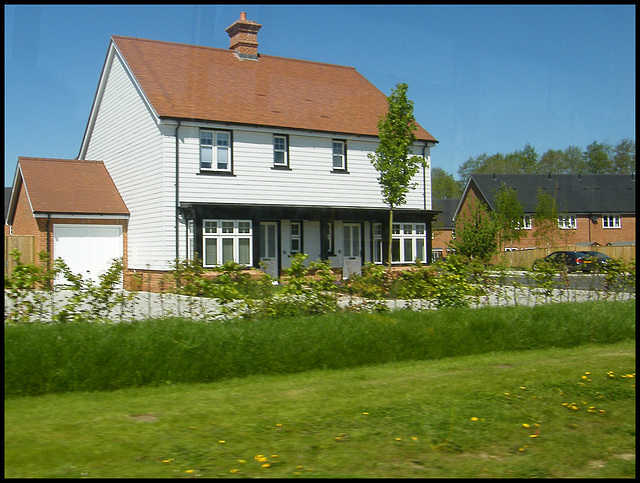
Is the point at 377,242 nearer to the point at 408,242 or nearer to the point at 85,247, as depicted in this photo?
the point at 408,242

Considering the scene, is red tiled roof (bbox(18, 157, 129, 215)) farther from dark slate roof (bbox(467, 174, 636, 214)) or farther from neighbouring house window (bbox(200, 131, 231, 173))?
dark slate roof (bbox(467, 174, 636, 214))

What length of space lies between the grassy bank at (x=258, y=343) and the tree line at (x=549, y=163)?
25.3ft

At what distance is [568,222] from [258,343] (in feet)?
128

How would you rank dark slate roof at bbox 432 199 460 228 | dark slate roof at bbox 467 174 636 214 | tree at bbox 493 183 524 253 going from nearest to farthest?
tree at bbox 493 183 524 253, dark slate roof at bbox 467 174 636 214, dark slate roof at bbox 432 199 460 228

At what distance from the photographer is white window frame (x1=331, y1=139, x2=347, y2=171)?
1104 inches

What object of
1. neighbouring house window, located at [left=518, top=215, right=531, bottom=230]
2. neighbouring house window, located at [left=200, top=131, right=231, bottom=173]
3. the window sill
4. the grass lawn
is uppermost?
neighbouring house window, located at [left=200, top=131, right=231, bottom=173]

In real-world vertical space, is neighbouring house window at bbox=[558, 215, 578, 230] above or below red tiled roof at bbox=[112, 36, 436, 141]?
below

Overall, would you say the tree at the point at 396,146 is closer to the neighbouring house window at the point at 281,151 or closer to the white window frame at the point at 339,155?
the white window frame at the point at 339,155

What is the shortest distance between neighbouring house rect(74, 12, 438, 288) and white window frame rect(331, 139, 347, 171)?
0.15 feet

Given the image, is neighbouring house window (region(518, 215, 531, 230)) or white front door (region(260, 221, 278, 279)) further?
neighbouring house window (region(518, 215, 531, 230))

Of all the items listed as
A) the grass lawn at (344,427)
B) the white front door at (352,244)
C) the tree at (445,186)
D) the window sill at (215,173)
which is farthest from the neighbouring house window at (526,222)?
the tree at (445,186)

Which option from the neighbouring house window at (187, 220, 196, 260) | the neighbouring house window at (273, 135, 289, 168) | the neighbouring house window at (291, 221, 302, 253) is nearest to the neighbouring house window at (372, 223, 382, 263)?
the neighbouring house window at (291, 221, 302, 253)

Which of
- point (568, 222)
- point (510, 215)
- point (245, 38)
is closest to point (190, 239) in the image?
point (245, 38)

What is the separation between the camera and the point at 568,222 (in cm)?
4391
